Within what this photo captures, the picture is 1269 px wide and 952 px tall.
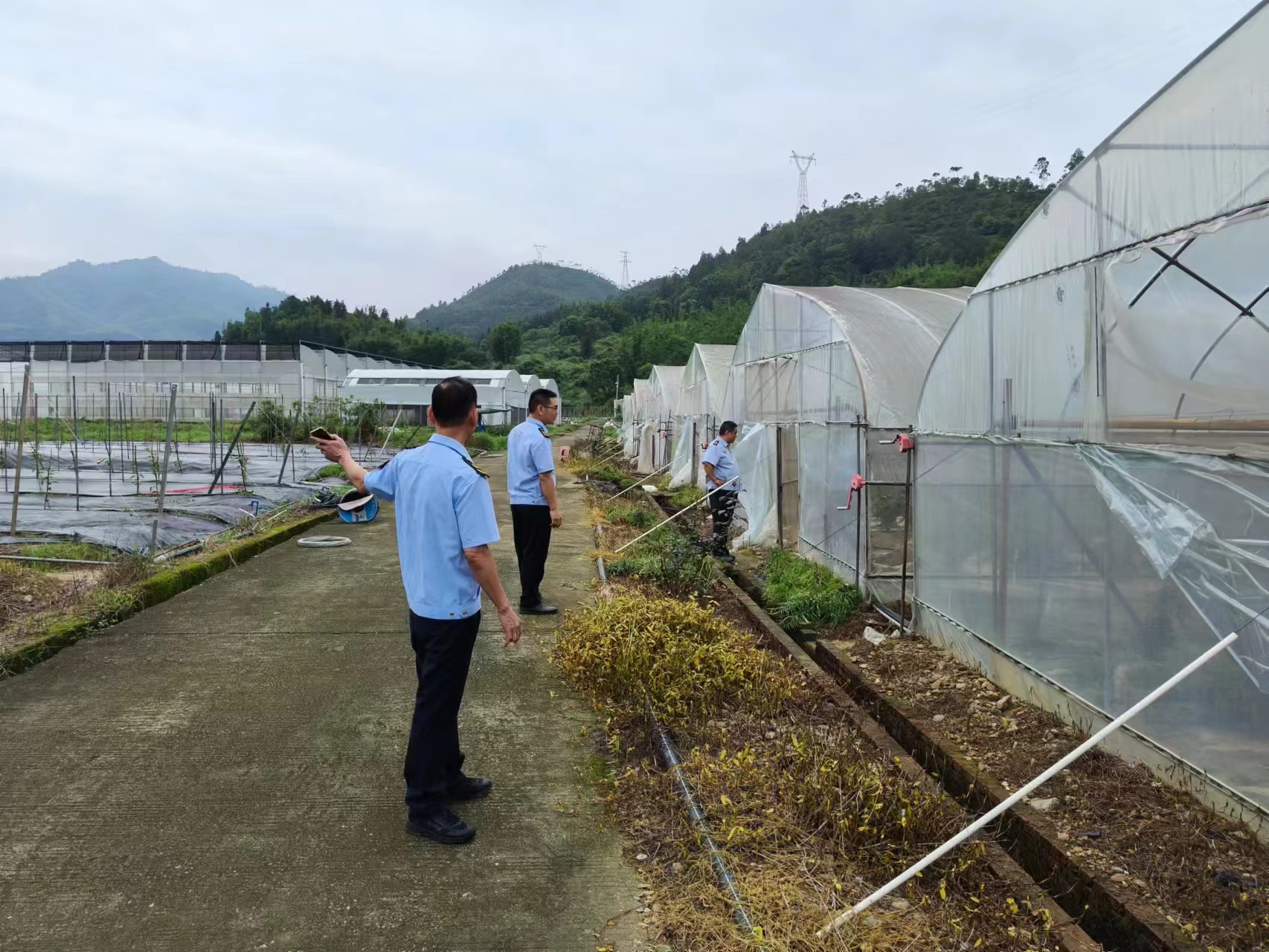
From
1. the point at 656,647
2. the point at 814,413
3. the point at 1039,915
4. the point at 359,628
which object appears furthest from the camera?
the point at 814,413

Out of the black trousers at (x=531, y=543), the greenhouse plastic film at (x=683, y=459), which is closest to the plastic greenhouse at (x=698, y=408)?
the greenhouse plastic film at (x=683, y=459)

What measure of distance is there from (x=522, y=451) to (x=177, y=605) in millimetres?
3126

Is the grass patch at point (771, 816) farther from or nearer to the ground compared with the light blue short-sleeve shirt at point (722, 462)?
nearer to the ground

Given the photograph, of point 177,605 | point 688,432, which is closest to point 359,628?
point 177,605

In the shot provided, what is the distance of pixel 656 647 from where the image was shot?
478 centimetres

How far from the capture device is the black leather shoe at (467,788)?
3.53 meters

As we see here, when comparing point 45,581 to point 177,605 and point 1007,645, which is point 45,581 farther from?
point 1007,645

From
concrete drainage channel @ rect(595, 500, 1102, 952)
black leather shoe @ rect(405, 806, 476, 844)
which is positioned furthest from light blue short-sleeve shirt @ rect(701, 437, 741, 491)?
black leather shoe @ rect(405, 806, 476, 844)

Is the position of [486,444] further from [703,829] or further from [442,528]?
[703,829]

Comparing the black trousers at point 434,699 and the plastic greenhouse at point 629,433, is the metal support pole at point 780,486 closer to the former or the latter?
the black trousers at point 434,699

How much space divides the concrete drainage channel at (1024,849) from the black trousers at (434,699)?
6.64 feet

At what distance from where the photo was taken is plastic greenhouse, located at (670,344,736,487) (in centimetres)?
1546

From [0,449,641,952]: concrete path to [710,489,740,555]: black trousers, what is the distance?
450cm

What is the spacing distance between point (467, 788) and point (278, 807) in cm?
80
